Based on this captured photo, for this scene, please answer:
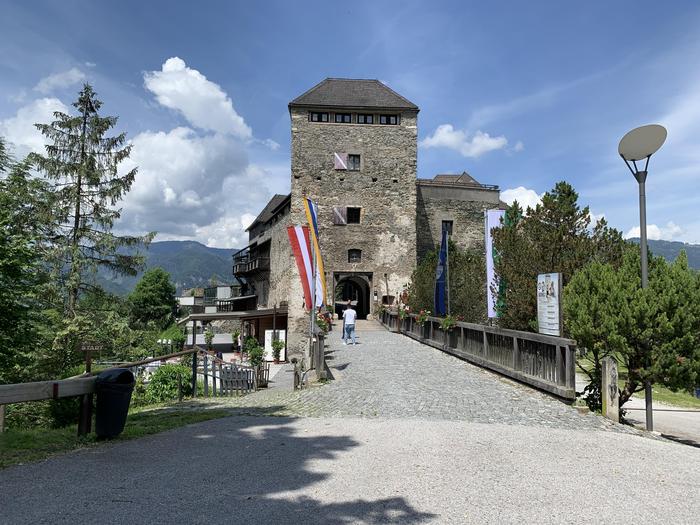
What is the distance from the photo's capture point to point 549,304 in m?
8.56

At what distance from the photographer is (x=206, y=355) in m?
15.7

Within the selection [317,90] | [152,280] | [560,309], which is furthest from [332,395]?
[152,280]

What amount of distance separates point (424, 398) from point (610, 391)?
289 cm

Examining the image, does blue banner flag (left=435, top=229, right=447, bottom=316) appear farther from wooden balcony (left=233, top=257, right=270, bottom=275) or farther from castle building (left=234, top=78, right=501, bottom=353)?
wooden balcony (left=233, top=257, right=270, bottom=275)

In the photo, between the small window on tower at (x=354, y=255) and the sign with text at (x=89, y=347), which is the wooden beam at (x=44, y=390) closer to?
the sign with text at (x=89, y=347)

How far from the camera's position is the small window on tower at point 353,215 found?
32812 millimetres

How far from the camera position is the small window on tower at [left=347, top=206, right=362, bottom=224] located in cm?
3281

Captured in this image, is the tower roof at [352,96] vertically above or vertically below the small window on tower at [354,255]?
above

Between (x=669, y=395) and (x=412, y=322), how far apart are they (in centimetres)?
1062

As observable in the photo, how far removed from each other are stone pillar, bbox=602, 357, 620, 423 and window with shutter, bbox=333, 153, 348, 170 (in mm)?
26603

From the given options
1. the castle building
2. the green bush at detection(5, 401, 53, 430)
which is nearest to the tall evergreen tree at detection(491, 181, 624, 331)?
the green bush at detection(5, 401, 53, 430)

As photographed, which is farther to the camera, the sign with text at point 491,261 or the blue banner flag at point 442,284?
the blue banner flag at point 442,284

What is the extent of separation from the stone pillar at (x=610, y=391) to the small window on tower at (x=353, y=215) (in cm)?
2581

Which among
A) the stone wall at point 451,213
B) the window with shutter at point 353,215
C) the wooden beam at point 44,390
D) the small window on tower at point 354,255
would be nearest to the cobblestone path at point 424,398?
the wooden beam at point 44,390
